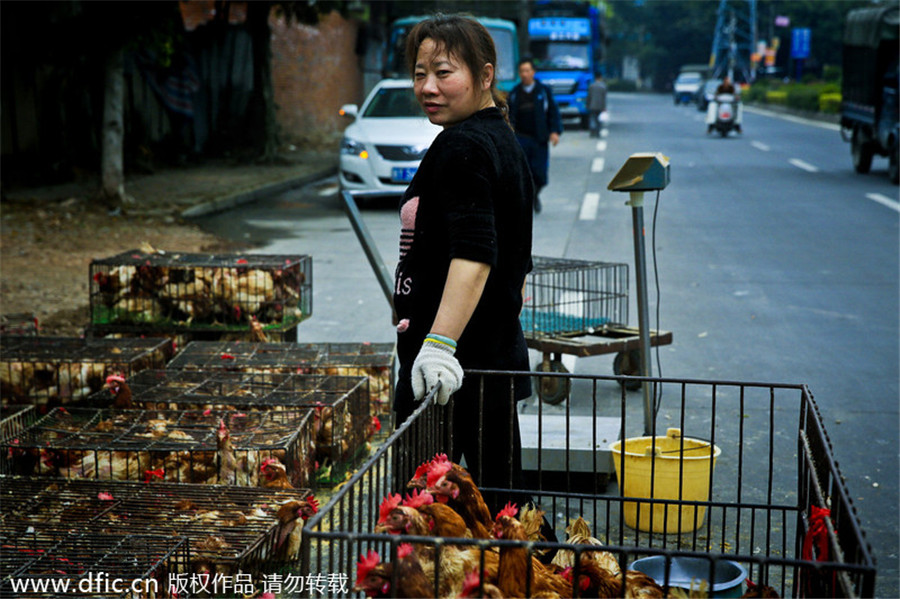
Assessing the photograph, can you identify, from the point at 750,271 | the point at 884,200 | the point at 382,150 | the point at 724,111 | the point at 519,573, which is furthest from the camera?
the point at 724,111

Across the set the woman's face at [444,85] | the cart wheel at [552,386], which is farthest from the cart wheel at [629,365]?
the woman's face at [444,85]

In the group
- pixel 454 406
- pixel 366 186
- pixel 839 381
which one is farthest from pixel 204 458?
pixel 366 186

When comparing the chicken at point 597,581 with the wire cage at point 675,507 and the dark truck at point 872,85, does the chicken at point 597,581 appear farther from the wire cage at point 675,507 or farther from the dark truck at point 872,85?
the dark truck at point 872,85

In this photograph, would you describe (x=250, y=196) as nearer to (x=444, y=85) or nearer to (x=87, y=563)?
(x=87, y=563)

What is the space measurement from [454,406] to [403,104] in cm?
1509

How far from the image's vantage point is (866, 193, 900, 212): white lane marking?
16.2 meters

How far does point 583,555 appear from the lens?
2.44 meters

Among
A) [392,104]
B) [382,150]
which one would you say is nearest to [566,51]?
[392,104]

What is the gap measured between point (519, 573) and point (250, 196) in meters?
16.5

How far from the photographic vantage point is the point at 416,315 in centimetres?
319

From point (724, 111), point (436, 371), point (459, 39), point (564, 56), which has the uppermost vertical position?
point (564, 56)

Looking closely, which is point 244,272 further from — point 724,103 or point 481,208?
point 724,103

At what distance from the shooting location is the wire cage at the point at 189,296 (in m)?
6.73

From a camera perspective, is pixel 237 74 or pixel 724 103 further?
pixel 724 103
